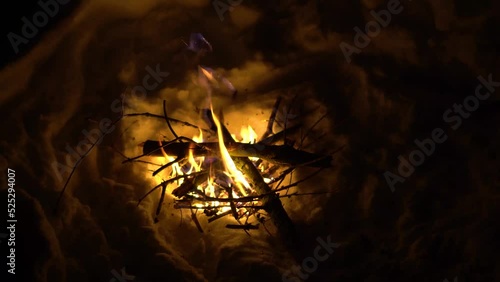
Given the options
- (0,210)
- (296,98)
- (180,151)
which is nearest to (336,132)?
(296,98)

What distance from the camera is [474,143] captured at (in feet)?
10.4

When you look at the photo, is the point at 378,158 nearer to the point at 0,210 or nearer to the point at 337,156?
the point at 337,156
